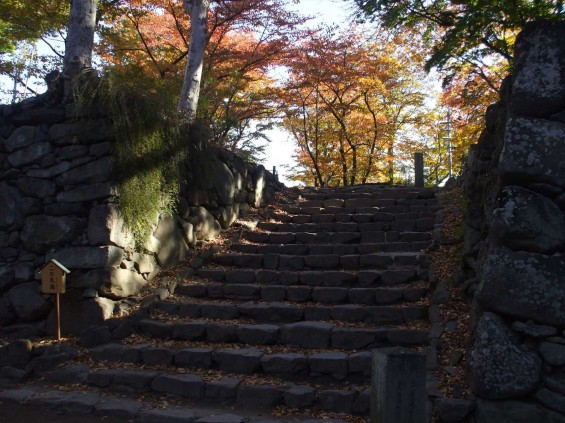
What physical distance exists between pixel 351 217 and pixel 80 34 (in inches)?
209

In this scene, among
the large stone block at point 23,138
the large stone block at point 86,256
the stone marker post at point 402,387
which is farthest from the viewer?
the large stone block at point 23,138

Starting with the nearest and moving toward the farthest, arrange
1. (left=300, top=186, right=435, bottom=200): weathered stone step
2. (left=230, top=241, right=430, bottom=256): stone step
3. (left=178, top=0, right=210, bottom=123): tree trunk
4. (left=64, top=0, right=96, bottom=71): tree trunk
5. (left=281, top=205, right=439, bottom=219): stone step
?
(left=64, top=0, right=96, bottom=71): tree trunk, (left=230, top=241, right=430, bottom=256): stone step, (left=178, top=0, right=210, bottom=123): tree trunk, (left=281, top=205, right=439, bottom=219): stone step, (left=300, top=186, right=435, bottom=200): weathered stone step

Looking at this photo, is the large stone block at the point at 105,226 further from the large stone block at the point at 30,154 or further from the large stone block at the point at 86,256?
the large stone block at the point at 30,154

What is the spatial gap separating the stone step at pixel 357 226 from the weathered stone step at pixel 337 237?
259 millimetres

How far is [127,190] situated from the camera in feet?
19.0

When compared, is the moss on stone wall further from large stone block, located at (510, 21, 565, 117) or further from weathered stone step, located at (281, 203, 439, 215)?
large stone block, located at (510, 21, 565, 117)

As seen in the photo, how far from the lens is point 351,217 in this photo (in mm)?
8672

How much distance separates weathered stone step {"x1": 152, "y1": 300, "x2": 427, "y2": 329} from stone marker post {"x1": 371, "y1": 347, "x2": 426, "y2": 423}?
2.39m

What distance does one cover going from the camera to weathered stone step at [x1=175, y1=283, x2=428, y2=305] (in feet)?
18.2

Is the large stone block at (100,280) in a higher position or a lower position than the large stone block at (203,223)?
lower

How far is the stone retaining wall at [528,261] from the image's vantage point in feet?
11.0

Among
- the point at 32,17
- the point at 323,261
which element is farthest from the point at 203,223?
the point at 32,17

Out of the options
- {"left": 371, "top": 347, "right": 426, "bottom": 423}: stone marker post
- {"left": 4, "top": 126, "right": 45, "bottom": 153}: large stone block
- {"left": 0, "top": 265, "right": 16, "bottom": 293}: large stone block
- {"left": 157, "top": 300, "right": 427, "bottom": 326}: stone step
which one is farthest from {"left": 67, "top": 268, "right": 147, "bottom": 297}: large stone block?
{"left": 371, "top": 347, "right": 426, "bottom": 423}: stone marker post

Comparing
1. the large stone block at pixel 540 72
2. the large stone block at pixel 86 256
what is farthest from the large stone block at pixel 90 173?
the large stone block at pixel 540 72
